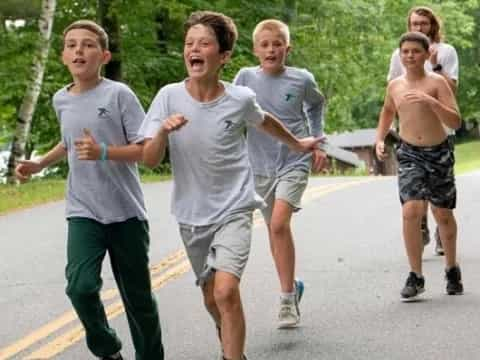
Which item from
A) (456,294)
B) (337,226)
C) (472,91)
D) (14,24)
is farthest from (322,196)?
(472,91)

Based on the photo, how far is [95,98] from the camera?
573 centimetres

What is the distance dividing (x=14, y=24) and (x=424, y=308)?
24091 mm

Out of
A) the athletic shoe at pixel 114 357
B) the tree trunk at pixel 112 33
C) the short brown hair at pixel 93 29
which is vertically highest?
the short brown hair at pixel 93 29

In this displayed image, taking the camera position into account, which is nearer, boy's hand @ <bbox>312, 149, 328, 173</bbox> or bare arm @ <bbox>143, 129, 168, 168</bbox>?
bare arm @ <bbox>143, 129, 168, 168</bbox>

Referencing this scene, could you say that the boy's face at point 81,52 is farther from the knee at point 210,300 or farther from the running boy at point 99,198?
the knee at point 210,300

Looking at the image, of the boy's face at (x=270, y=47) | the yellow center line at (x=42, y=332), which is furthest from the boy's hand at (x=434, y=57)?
the yellow center line at (x=42, y=332)

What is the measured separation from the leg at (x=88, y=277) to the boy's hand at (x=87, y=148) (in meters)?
0.55

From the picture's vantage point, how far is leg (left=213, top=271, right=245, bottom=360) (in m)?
5.28

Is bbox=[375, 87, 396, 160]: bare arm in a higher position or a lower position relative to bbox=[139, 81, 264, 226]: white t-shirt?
lower

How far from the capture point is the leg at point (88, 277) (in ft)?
18.4

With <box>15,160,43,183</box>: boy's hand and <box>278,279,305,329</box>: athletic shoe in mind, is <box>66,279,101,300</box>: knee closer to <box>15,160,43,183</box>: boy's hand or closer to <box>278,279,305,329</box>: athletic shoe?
<box>15,160,43,183</box>: boy's hand

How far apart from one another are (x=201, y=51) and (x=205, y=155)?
482mm

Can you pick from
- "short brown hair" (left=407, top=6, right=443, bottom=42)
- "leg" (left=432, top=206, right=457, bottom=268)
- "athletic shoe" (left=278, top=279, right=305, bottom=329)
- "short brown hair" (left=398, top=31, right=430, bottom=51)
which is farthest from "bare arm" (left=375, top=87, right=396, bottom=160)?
"athletic shoe" (left=278, top=279, right=305, bottom=329)

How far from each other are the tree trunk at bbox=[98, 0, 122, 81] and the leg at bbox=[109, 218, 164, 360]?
24.4 meters
